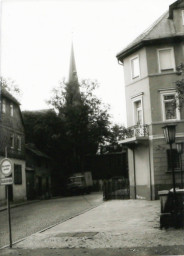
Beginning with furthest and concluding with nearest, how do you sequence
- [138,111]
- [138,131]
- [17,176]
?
[17,176] → [138,111] → [138,131]

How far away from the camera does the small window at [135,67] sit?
24978mm

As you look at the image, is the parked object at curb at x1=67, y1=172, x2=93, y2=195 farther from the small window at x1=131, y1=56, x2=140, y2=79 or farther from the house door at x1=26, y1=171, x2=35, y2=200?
the small window at x1=131, y1=56, x2=140, y2=79

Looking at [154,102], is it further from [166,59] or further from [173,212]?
[173,212]

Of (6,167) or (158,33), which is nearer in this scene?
(6,167)

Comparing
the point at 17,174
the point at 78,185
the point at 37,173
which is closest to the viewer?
the point at 17,174

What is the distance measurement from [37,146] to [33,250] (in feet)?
117

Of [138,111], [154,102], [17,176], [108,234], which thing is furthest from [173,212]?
→ [17,176]

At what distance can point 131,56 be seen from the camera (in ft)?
83.7

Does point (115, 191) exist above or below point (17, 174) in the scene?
below

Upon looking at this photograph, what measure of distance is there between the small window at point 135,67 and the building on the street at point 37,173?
1647 centimetres

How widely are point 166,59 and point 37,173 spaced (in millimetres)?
22639

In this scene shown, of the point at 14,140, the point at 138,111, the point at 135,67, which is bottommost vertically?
the point at 14,140

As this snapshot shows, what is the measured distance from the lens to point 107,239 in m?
10.8

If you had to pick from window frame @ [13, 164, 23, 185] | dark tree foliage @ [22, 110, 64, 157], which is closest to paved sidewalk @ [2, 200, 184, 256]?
window frame @ [13, 164, 23, 185]
